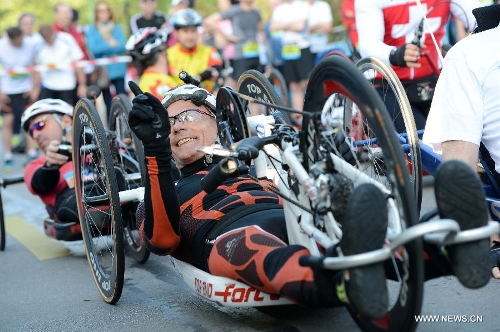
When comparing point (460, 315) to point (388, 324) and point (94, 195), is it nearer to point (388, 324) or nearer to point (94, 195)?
point (388, 324)

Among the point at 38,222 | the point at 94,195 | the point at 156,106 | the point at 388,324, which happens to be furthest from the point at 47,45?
the point at 388,324

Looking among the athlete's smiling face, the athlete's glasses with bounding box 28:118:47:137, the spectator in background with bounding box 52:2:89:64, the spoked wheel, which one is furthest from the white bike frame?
the spectator in background with bounding box 52:2:89:64

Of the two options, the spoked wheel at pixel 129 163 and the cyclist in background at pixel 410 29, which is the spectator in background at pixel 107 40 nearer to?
the spoked wheel at pixel 129 163

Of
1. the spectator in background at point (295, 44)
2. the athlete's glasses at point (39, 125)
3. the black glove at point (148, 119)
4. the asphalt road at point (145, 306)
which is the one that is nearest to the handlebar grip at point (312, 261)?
the asphalt road at point (145, 306)

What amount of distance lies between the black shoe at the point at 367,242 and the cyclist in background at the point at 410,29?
310cm

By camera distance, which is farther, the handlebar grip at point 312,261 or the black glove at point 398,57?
the black glove at point 398,57

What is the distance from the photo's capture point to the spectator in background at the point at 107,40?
13.4 m

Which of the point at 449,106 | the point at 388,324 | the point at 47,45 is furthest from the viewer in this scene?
the point at 47,45

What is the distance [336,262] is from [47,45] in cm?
1054

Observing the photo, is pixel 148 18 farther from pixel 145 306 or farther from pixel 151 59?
pixel 145 306

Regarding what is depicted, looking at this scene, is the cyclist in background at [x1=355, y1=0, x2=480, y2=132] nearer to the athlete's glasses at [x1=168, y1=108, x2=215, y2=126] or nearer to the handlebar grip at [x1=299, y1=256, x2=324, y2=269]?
the athlete's glasses at [x1=168, y1=108, x2=215, y2=126]

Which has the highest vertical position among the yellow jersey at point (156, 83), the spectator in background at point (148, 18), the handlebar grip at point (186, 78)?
the handlebar grip at point (186, 78)

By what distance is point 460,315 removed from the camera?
414cm

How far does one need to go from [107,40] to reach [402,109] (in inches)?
366
